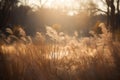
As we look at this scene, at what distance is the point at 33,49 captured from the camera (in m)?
7.30

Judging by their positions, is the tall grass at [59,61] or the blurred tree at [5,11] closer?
the tall grass at [59,61]

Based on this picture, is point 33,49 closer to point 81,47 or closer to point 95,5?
point 81,47

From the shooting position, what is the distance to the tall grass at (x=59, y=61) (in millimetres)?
6661

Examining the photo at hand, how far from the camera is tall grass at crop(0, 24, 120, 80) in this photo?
6661mm

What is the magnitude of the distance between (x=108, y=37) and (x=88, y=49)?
630 millimetres

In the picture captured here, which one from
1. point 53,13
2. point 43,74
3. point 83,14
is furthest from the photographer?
point 53,13

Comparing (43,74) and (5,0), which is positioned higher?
(5,0)

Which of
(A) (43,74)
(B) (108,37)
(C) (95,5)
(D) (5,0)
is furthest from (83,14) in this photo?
(A) (43,74)

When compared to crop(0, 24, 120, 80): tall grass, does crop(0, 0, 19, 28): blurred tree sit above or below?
above

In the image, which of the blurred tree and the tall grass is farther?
the blurred tree

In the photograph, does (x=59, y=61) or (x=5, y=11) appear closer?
(x=59, y=61)

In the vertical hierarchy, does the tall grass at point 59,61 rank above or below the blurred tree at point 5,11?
below

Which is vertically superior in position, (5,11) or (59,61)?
(5,11)

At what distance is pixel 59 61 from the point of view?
7082 millimetres
